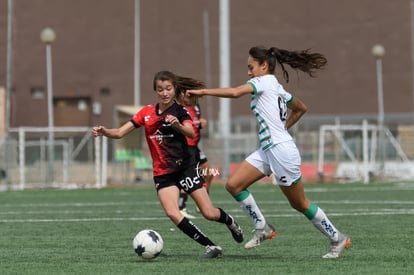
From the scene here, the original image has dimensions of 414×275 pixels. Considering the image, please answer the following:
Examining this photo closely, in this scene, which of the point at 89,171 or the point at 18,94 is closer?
the point at 89,171

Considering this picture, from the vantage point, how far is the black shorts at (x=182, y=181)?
11.1 m

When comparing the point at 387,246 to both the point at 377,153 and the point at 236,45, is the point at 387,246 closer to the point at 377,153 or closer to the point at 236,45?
the point at 377,153

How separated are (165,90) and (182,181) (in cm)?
94

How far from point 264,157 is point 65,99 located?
139ft

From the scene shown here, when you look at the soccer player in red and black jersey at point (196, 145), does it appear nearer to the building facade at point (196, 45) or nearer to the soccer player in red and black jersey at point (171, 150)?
the soccer player in red and black jersey at point (171, 150)

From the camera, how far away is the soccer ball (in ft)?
34.8

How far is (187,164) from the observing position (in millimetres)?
11195

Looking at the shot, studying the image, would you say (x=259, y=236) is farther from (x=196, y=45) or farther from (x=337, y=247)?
(x=196, y=45)

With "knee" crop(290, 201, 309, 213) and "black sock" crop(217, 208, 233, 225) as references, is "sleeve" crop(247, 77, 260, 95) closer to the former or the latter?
"knee" crop(290, 201, 309, 213)

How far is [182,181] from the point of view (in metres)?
11.1

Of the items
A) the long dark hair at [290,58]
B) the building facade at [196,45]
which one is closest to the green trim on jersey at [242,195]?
the long dark hair at [290,58]

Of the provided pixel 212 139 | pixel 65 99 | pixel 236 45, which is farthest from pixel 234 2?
pixel 212 139

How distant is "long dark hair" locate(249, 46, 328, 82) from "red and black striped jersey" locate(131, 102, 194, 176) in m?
0.96

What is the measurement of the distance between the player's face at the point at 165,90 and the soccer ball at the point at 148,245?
4.57ft
